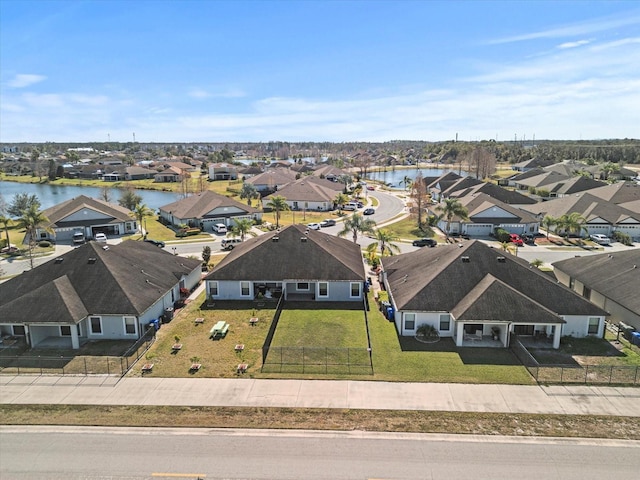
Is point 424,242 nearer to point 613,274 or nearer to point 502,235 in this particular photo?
point 502,235

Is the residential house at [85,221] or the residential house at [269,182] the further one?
the residential house at [269,182]

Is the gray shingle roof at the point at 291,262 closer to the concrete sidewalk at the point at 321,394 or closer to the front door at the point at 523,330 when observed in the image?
the front door at the point at 523,330

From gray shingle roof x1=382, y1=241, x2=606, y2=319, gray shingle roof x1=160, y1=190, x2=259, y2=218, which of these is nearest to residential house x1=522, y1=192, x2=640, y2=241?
gray shingle roof x1=382, y1=241, x2=606, y2=319

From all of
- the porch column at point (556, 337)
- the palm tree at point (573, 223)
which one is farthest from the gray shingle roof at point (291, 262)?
the palm tree at point (573, 223)

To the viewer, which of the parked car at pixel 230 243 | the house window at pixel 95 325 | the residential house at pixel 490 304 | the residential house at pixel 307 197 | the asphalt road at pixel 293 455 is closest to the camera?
the asphalt road at pixel 293 455

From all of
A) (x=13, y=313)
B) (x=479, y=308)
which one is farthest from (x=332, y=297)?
(x=13, y=313)
